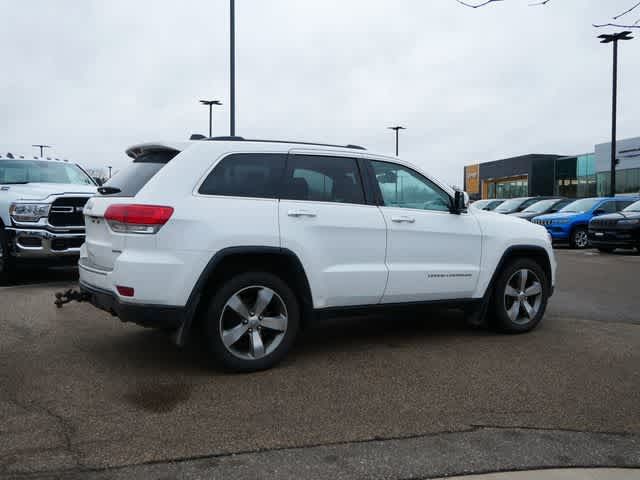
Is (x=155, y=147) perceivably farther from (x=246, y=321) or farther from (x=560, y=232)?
(x=560, y=232)

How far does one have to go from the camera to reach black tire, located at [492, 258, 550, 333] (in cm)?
616

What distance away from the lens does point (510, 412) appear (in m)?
4.02

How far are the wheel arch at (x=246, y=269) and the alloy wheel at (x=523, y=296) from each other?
2318mm

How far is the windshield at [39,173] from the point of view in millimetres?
9953

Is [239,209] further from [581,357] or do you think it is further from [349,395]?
[581,357]

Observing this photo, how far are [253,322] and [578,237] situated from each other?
1628cm

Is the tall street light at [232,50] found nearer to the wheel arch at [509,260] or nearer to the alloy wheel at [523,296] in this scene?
the wheel arch at [509,260]

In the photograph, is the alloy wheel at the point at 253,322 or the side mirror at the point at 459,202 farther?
the side mirror at the point at 459,202

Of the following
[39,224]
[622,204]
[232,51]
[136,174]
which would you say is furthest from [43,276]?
[622,204]

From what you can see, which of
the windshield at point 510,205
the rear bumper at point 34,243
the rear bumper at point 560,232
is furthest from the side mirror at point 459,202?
the windshield at point 510,205

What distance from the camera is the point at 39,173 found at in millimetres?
10234

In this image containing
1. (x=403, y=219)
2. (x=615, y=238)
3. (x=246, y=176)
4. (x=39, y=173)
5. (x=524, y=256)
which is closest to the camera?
(x=246, y=176)

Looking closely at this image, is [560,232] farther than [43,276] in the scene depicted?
Yes

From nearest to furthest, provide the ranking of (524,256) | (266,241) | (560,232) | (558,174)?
(266,241) < (524,256) < (560,232) < (558,174)
